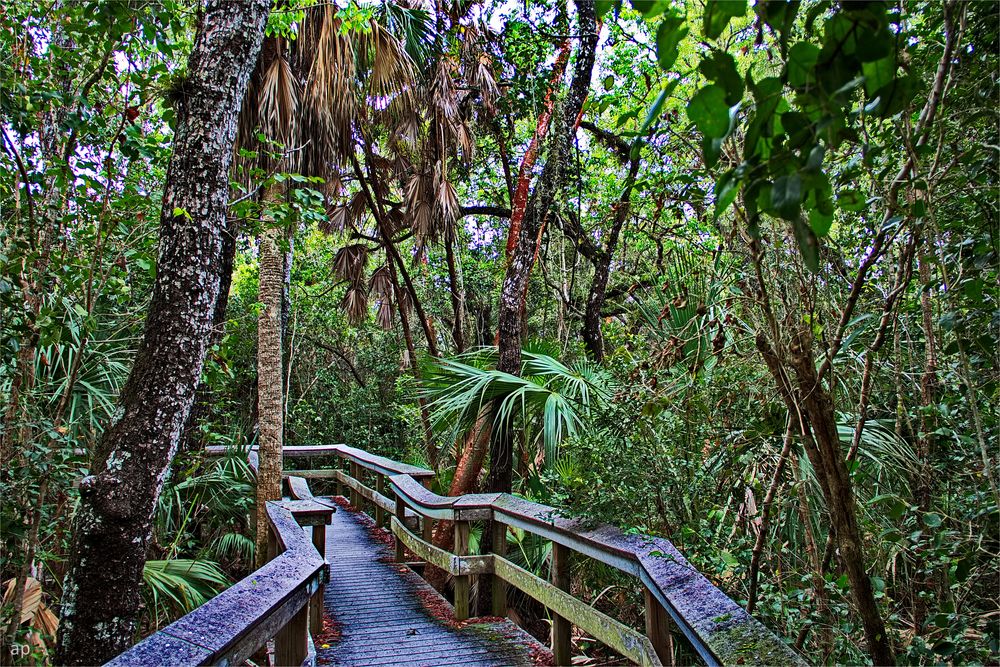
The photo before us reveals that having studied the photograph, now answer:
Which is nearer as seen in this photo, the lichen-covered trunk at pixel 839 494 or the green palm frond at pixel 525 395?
the lichen-covered trunk at pixel 839 494

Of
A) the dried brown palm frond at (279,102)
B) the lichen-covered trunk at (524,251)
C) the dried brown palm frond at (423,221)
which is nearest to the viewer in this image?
the lichen-covered trunk at (524,251)

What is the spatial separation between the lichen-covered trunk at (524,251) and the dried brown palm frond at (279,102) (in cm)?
252

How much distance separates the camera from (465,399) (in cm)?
550

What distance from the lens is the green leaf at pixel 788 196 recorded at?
3.28 feet

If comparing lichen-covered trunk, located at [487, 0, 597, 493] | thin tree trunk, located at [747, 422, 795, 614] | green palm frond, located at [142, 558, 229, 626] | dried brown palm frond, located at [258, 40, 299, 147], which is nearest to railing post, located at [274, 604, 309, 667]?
thin tree trunk, located at [747, 422, 795, 614]

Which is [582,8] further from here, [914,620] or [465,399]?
[914,620]

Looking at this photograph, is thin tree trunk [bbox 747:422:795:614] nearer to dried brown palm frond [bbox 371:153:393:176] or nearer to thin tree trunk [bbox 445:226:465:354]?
thin tree trunk [bbox 445:226:465:354]

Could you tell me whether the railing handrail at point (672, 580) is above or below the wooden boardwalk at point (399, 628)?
above

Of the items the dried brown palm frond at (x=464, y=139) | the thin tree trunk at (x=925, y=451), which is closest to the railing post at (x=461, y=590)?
the thin tree trunk at (x=925, y=451)

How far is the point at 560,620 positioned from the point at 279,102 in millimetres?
5535

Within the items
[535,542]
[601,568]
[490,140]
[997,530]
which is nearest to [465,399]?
[601,568]

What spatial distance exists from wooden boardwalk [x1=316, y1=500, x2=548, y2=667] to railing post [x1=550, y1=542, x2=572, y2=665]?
14.9 inches

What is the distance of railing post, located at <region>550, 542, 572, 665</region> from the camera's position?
399 centimetres

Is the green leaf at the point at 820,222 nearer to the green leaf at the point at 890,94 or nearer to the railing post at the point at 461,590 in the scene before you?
the green leaf at the point at 890,94
